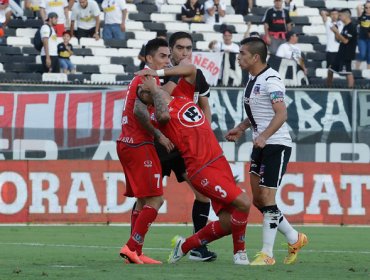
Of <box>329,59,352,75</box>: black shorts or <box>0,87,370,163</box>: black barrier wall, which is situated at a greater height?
<box>329,59,352,75</box>: black shorts

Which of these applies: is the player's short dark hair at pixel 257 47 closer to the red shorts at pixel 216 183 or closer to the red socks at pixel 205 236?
the red shorts at pixel 216 183

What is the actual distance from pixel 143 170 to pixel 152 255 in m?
1.76

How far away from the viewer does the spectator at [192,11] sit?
3033 centimetres

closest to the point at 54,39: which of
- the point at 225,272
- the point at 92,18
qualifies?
the point at 92,18

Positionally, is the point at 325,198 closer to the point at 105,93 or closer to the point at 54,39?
the point at 105,93

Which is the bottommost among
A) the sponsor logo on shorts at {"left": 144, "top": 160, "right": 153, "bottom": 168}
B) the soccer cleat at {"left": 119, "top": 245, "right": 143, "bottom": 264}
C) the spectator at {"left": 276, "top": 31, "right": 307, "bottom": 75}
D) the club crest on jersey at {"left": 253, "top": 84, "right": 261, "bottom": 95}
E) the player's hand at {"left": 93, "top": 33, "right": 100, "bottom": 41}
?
the soccer cleat at {"left": 119, "top": 245, "right": 143, "bottom": 264}

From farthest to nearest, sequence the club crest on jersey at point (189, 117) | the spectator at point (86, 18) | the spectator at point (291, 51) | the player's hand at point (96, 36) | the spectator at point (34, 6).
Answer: the player's hand at point (96, 36) < the spectator at point (34, 6) < the spectator at point (86, 18) < the spectator at point (291, 51) < the club crest on jersey at point (189, 117)

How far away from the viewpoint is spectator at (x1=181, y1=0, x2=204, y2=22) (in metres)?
30.3

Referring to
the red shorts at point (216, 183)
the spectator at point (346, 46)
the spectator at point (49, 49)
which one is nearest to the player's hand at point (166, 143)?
the red shorts at point (216, 183)

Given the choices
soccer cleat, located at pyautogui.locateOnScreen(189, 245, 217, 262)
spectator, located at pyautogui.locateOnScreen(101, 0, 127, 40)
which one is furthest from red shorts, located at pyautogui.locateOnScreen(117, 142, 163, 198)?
spectator, located at pyautogui.locateOnScreen(101, 0, 127, 40)

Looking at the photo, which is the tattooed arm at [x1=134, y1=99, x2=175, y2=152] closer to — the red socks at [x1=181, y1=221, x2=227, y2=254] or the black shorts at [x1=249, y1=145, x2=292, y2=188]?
the red socks at [x1=181, y1=221, x2=227, y2=254]

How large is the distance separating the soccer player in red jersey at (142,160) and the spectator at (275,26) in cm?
1655

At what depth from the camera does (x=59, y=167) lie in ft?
64.9

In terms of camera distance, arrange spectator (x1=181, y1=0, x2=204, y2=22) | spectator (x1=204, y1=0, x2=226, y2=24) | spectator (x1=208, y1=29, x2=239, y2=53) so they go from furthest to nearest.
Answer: spectator (x1=204, y1=0, x2=226, y2=24) < spectator (x1=181, y1=0, x2=204, y2=22) < spectator (x1=208, y1=29, x2=239, y2=53)
